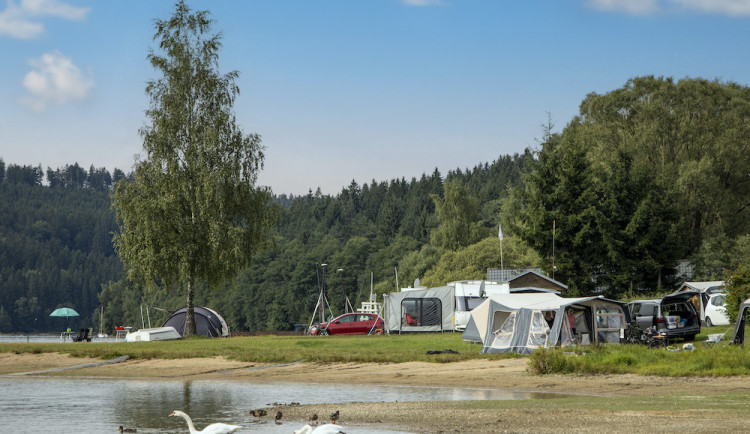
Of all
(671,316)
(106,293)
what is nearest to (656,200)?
(671,316)

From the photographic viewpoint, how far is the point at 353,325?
49406mm

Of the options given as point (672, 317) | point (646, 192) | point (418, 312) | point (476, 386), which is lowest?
point (476, 386)

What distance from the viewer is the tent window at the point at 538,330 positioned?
2936 cm

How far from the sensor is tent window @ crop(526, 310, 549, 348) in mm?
29361

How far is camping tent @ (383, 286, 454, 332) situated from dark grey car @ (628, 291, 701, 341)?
15547 mm

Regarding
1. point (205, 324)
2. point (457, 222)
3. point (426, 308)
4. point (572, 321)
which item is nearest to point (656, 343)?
point (572, 321)

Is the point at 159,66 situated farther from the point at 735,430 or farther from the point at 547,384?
the point at 735,430

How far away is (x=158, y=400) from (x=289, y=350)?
12.6 m

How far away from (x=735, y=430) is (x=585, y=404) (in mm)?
4464

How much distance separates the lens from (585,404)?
667 inches

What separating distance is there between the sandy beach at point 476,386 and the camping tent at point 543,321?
2658mm

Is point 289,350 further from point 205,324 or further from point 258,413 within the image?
point 205,324

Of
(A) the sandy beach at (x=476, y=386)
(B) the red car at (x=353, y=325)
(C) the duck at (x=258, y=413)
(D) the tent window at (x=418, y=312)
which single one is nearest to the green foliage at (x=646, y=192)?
(D) the tent window at (x=418, y=312)

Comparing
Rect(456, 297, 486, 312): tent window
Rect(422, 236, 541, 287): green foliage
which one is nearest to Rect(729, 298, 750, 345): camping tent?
Rect(456, 297, 486, 312): tent window
